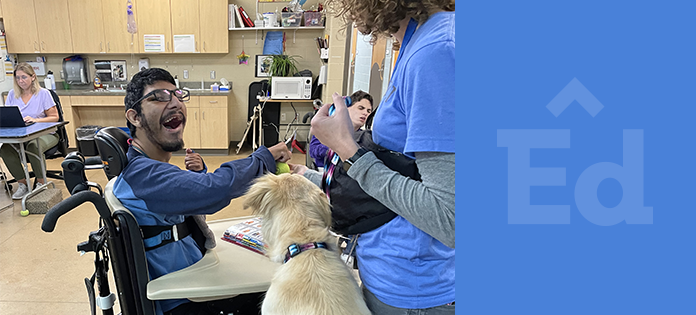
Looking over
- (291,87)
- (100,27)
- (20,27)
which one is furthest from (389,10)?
(20,27)

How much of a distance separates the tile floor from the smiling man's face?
3.71 ft

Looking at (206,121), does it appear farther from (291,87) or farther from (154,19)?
(154,19)

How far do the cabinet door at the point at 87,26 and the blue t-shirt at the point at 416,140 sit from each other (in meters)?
6.95

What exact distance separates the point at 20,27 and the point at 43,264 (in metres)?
5.03

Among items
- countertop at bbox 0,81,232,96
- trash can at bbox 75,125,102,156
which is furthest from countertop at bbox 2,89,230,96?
trash can at bbox 75,125,102,156

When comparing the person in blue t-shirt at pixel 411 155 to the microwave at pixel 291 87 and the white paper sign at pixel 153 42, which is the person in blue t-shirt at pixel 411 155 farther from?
the white paper sign at pixel 153 42

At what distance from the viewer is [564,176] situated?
16.6 inches

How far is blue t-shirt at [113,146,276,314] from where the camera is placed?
1.31m

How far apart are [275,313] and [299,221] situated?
0.82 ft

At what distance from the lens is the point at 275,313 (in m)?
1.06

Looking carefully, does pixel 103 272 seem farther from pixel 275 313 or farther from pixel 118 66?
pixel 118 66

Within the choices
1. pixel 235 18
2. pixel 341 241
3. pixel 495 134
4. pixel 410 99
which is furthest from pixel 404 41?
pixel 235 18

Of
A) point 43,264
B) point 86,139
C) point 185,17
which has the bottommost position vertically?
point 43,264

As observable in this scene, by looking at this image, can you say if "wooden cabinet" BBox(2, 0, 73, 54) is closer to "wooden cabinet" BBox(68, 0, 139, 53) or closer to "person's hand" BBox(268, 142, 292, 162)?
"wooden cabinet" BBox(68, 0, 139, 53)
